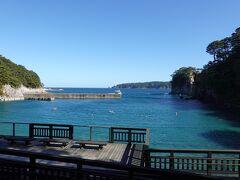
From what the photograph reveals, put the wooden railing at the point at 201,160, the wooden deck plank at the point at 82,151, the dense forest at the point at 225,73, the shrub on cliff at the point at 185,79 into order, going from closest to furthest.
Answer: the wooden railing at the point at 201,160 < the wooden deck plank at the point at 82,151 < the dense forest at the point at 225,73 < the shrub on cliff at the point at 185,79

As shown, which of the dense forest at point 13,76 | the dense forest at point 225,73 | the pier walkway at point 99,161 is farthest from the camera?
the dense forest at point 13,76

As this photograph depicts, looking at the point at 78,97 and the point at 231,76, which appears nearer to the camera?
the point at 231,76

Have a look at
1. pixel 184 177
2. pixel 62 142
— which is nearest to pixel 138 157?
pixel 62 142

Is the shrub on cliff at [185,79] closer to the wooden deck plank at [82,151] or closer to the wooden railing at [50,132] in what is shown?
the wooden railing at [50,132]

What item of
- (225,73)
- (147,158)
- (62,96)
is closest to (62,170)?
(147,158)

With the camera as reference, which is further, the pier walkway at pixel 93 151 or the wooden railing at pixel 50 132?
the wooden railing at pixel 50 132

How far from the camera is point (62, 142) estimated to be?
12938 mm

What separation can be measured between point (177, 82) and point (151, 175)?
16935cm

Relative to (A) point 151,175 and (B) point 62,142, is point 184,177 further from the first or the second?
(B) point 62,142

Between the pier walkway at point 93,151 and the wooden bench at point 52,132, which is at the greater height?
the wooden bench at point 52,132

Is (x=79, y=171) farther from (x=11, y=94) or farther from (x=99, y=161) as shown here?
(x=11, y=94)

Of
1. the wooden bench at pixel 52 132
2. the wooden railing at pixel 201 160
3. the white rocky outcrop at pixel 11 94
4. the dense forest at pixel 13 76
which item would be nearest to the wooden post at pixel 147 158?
the wooden railing at pixel 201 160

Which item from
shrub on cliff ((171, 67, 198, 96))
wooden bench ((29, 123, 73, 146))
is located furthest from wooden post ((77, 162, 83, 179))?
shrub on cliff ((171, 67, 198, 96))

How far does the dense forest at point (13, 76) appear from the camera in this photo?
106088 mm
